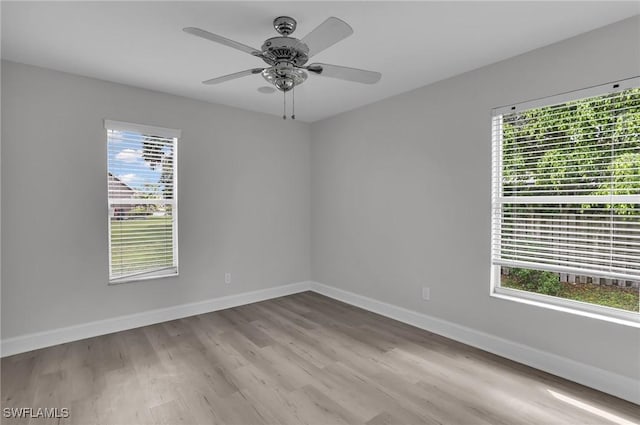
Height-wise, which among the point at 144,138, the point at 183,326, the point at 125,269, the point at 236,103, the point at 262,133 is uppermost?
the point at 236,103

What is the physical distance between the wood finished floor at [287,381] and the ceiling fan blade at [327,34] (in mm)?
2238

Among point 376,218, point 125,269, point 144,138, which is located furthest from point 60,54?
point 376,218

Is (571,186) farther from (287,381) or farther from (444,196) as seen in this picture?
(287,381)

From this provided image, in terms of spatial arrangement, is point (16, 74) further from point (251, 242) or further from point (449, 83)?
point (449, 83)

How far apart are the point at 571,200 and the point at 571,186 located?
11cm

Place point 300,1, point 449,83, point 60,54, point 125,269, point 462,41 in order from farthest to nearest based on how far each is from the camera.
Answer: point 125,269, point 449,83, point 60,54, point 462,41, point 300,1

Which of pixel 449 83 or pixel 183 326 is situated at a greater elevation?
pixel 449 83

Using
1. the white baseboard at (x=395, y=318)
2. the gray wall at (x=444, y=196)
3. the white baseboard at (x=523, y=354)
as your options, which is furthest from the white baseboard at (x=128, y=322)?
the white baseboard at (x=523, y=354)

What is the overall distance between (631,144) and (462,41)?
1.34 metres

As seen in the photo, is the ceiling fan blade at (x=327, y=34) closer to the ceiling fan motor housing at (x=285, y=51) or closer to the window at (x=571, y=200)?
the ceiling fan motor housing at (x=285, y=51)

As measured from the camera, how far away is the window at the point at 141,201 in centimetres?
331

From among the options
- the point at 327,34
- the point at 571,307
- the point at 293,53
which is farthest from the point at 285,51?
the point at 571,307

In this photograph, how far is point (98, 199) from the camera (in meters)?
3.20

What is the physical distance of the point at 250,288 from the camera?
431 centimetres
